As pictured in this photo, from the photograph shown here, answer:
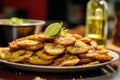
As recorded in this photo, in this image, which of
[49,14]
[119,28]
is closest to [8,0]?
[49,14]

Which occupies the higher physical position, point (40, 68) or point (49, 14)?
point (40, 68)

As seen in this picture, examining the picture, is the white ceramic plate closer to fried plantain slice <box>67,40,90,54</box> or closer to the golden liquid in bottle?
fried plantain slice <box>67,40,90,54</box>

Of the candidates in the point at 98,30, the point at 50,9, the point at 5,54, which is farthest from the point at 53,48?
the point at 50,9

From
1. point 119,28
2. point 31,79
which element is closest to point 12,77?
point 31,79

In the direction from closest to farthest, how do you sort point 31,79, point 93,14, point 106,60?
point 31,79
point 106,60
point 93,14

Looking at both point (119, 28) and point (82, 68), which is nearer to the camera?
point (82, 68)

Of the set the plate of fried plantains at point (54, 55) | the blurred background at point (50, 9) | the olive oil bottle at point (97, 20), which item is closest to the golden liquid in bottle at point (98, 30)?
the olive oil bottle at point (97, 20)

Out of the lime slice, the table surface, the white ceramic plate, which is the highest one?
the lime slice

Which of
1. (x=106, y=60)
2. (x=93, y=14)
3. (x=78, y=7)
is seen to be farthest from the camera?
(x=78, y=7)

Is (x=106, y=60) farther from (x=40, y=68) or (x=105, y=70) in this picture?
(x=40, y=68)

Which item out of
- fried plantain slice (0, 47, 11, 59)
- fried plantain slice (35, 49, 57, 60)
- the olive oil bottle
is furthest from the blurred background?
fried plantain slice (35, 49, 57, 60)
